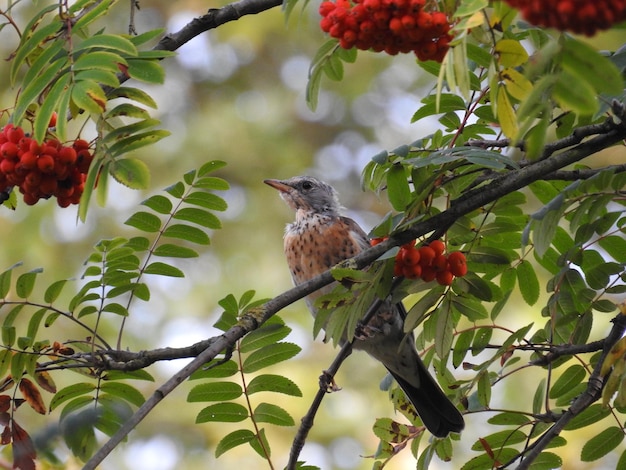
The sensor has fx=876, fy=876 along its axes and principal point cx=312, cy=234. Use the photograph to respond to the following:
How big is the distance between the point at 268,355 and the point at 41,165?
1015mm

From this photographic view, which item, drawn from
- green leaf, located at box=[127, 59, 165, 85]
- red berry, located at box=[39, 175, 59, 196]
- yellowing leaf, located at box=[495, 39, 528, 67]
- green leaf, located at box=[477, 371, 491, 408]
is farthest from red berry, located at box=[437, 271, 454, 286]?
red berry, located at box=[39, 175, 59, 196]

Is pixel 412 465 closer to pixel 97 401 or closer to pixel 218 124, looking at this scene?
pixel 218 124

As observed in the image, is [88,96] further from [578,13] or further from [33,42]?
[578,13]

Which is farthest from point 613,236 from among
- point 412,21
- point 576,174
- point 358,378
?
point 358,378

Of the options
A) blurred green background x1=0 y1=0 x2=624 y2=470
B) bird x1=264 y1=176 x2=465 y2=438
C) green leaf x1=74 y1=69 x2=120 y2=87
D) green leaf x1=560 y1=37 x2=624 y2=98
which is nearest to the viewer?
green leaf x1=560 y1=37 x2=624 y2=98

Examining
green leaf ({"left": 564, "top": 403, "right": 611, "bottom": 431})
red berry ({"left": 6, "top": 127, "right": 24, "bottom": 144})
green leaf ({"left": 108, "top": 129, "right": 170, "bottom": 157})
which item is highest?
red berry ({"left": 6, "top": 127, "right": 24, "bottom": 144})

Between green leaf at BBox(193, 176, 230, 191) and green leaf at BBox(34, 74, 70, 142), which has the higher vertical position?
green leaf at BBox(193, 176, 230, 191)

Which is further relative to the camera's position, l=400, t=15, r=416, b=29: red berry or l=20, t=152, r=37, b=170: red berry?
l=20, t=152, r=37, b=170: red berry

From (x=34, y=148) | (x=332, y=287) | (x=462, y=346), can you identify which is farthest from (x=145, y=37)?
(x=332, y=287)

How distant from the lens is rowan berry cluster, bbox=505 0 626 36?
3.82ft

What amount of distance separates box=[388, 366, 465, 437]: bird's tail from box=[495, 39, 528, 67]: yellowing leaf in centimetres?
162

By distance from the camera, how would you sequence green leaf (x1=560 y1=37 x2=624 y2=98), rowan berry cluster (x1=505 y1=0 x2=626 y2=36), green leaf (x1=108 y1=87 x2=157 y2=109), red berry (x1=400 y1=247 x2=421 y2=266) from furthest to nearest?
red berry (x1=400 y1=247 x2=421 y2=266)
green leaf (x1=108 y1=87 x2=157 y2=109)
green leaf (x1=560 y1=37 x2=624 y2=98)
rowan berry cluster (x1=505 y1=0 x2=626 y2=36)

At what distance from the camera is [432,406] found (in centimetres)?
370

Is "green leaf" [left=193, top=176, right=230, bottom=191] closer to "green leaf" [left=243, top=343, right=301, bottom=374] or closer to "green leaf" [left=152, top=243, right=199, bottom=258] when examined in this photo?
"green leaf" [left=152, top=243, right=199, bottom=258]
